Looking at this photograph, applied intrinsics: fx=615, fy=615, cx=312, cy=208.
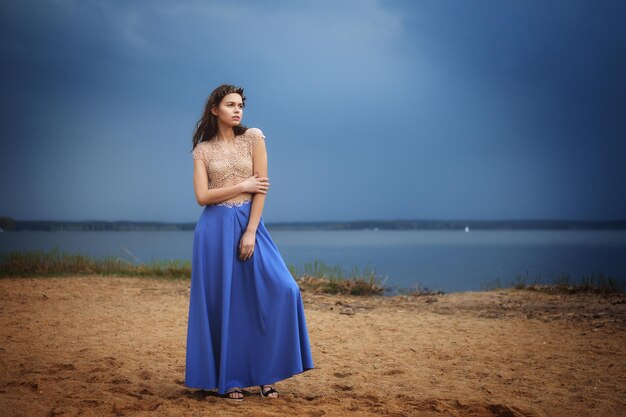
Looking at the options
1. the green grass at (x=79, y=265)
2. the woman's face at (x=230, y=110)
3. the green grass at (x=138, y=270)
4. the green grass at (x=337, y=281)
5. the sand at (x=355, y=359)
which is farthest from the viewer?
the green grass at (x=79, y=265)

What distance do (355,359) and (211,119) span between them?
307 centimetres

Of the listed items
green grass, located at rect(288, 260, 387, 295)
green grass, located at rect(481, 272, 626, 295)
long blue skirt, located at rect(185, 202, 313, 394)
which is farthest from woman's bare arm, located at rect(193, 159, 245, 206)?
green grass, located at rect(481, 272, 626, 295)

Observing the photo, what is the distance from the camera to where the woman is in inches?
181

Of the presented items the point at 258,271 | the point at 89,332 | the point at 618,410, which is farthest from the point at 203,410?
the point at 89,332

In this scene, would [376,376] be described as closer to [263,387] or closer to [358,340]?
[263,387]

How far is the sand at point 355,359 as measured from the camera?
15.0 ft

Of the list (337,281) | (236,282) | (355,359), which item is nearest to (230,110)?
(236,282)

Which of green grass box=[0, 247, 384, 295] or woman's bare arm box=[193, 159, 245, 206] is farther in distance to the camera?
green grass box=[0, 247, 384, 295]

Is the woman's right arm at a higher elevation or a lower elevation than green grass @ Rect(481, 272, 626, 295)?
higher

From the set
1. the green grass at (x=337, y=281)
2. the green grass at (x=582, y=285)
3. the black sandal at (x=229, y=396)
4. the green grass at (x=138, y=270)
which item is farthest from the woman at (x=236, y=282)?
the green grass at (x=582, y=285)

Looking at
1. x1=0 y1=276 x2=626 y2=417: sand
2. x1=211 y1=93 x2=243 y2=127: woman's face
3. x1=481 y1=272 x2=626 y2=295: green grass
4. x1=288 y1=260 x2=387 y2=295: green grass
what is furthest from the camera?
x1=288 y1=260 x2=387 y2=295: green grass

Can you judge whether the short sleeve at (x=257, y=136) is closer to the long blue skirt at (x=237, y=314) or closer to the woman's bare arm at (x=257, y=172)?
the woman's bare arm at (x=257, y=172)

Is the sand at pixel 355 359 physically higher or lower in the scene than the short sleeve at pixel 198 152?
lower

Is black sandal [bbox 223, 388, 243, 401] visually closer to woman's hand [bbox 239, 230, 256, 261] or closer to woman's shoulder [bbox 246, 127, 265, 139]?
woman's hand [bbox 239, 230, 256, 261]
